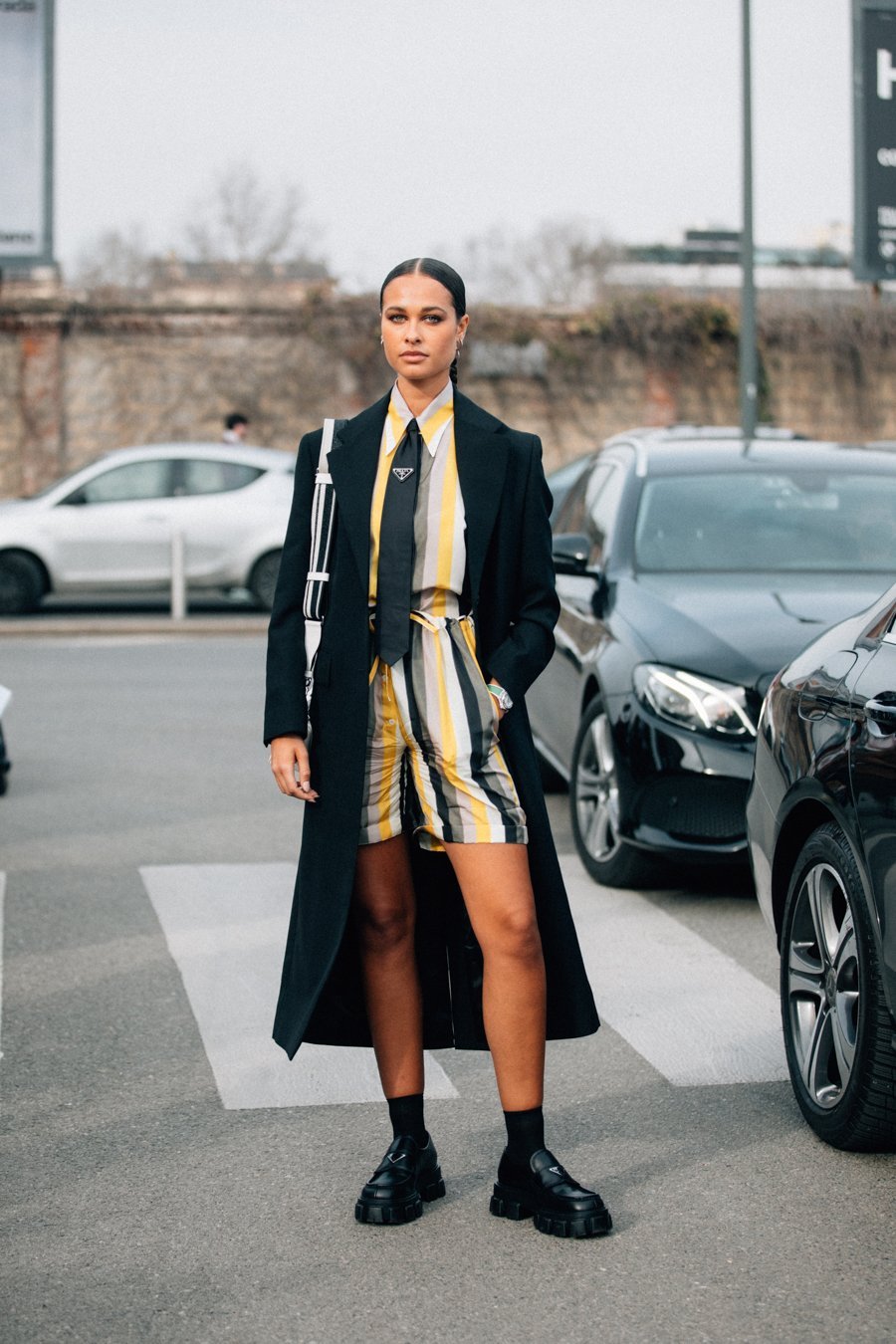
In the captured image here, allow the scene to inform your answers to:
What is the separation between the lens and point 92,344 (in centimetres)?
2656

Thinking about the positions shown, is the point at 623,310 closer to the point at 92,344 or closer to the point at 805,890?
the point at 92,344

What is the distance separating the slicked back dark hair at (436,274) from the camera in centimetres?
356

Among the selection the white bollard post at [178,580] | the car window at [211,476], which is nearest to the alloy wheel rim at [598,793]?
the white bollard post at [178,580]

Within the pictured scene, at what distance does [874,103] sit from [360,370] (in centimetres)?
1055

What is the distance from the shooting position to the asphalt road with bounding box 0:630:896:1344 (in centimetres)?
325

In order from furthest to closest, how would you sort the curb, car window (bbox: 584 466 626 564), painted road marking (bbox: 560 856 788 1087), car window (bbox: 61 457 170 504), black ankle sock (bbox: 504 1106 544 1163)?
1. car window (bbox: 61 457 170 504)
2. the curb
3. car window (bbox: 584 466 626 564)
4. painted road marking (bbox: 560 856 788 1087)
5. black ankle sock (bbox: 504 1106 544 1163)

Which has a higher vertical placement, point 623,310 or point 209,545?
point 623,310

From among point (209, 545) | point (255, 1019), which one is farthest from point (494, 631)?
point (209, 545)

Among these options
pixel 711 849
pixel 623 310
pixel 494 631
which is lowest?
pixel 711 849

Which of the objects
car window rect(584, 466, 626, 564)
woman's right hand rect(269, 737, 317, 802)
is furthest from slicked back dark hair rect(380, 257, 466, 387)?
car window rect(584, 466, 626, 564)

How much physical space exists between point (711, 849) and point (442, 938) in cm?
266

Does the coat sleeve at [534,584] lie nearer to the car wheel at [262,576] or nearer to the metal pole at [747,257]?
the car wheel at [262,576]

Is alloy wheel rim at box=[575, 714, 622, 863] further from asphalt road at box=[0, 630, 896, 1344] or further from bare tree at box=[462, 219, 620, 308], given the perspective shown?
bare tree at box=[462, 219, 620, 308]

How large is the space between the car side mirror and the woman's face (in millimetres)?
3495
